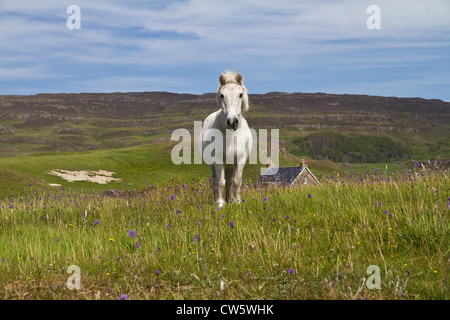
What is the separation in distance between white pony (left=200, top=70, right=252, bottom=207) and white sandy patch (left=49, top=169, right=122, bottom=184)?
159ft

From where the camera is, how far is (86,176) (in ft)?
189

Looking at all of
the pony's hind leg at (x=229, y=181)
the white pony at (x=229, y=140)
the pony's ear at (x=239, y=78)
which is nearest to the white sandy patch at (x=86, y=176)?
the pony's hind leg at (x=229, y=181)

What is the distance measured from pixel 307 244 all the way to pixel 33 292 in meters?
3.52

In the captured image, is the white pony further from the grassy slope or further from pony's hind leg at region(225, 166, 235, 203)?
the grassy slope

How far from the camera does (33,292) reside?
442cm

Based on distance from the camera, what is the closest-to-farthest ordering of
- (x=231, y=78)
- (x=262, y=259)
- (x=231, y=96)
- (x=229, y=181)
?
(x=262, y=259), (x=231, y=96), (x=231, y=78), (x=229, y=181)

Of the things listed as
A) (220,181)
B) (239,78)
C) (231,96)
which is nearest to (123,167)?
(220,181)

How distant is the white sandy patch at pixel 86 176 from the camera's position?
55356 mm

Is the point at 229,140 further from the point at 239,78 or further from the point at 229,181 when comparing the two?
the point at 239,78

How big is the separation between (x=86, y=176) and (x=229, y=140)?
52.4 metres

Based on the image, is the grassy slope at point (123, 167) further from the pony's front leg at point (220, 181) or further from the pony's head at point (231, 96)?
the pony's head at point (231, 96)

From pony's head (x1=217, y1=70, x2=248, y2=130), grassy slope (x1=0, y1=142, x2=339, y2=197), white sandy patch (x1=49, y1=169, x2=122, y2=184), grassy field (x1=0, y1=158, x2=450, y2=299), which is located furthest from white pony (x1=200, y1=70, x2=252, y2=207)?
white sandy patch (x1=49, y1=169, x2=122, y2=184)

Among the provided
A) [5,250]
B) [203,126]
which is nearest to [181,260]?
[5,250]
